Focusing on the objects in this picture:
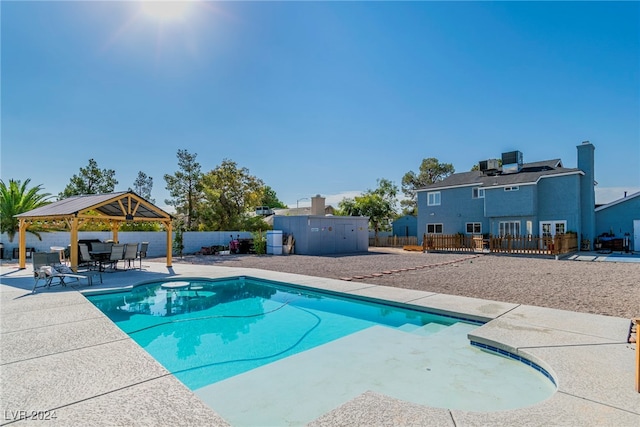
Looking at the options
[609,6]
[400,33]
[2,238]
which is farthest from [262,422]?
[2,238]

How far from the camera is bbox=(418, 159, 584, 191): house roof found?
21903mm

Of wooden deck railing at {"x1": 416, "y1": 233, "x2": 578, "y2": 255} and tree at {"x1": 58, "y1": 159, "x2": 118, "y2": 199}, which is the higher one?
tree at {"x1": 58, "y1": 159, "x2": 118, "y2": 199}

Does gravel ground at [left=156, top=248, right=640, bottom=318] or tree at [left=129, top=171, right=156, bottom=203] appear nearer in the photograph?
gravel ground at [left=156, top=248, right=640, bottom=318]

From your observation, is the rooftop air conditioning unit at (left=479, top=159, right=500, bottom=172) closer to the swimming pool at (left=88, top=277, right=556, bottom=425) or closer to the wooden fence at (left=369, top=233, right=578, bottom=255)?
the wooden fence at (left=369, top=233, right=578, bottom=255)

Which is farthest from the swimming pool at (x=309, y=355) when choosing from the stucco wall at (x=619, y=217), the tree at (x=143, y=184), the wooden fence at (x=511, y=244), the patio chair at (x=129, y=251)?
the tree at (x=143, y=184)

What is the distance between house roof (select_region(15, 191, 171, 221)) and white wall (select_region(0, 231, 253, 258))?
4.50 meters

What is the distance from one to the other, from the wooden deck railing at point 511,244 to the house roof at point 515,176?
4.25m

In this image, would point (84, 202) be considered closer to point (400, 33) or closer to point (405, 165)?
point (400, 33)

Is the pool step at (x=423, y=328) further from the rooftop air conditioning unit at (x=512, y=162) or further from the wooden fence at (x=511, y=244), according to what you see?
the rooftop air conditioning unit at (x=512, y=162)

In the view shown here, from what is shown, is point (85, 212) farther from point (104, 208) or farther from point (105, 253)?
point (104, 208)

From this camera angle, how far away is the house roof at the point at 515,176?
2190cm

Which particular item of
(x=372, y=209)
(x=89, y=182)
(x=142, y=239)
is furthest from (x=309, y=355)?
(x=372, y=209)

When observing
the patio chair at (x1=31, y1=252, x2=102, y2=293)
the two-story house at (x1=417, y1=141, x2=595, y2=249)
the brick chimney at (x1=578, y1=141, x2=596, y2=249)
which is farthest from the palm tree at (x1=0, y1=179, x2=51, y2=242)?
the brick chimney at (x1=578, y1=141, x2=596, y2=249)

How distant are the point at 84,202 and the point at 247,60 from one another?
8.27 m
